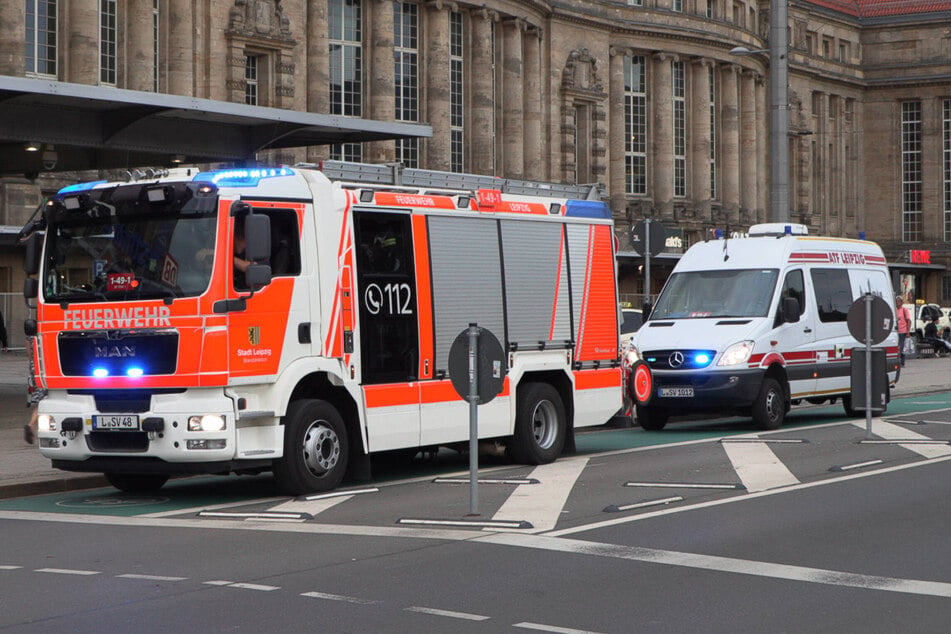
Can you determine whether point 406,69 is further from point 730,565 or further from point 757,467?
point 730,565

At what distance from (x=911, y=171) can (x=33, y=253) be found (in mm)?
87847

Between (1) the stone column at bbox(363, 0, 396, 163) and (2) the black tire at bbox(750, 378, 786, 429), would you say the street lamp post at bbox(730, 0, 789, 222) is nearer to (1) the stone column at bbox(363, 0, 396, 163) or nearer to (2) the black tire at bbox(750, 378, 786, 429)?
(2) the black tire at bbox(750, 378, 786, 429)

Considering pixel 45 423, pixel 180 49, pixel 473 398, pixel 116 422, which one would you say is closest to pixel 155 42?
pixel 180 49

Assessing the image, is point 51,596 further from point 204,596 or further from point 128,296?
point 128,296

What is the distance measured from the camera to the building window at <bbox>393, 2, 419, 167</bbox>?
58.1 m

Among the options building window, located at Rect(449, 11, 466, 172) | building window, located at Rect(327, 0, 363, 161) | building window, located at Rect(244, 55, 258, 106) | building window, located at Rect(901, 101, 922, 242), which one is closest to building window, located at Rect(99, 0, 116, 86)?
building window, located at Rect(244, 55, 258, 106)

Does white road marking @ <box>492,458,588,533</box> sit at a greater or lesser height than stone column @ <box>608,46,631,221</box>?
lesser

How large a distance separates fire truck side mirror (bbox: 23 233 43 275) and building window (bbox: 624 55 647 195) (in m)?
60.1

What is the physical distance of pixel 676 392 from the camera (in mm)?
20766

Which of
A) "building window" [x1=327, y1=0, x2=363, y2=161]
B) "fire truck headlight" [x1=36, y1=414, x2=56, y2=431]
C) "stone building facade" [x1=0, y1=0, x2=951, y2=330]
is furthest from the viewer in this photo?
"building window" [x1=327, y1=0, x2=363, y2=161]

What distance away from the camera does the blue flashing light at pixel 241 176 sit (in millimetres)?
13102

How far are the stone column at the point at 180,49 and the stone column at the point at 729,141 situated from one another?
120ft

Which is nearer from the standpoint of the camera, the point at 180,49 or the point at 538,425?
the point at 538,425

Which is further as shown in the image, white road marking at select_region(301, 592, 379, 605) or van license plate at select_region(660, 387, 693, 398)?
van license plate at select_region(660, 387, 693, 398)
